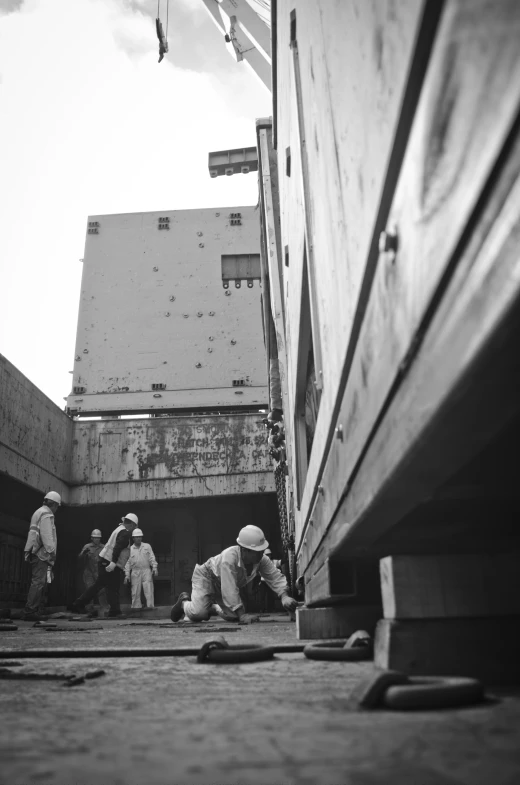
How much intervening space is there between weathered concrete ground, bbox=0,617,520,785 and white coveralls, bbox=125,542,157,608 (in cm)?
1012

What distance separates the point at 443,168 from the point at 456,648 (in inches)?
Result: 46.3

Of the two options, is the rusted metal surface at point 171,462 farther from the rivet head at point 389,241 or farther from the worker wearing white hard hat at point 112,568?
the rivet head at point 389,241

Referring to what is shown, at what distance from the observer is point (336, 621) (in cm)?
303

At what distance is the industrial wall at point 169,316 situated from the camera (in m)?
14.5

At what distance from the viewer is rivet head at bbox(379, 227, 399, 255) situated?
103 cm

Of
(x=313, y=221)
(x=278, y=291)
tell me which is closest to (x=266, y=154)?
(x=278, y=291)

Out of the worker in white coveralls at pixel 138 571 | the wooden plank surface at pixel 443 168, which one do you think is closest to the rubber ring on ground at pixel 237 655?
the wooden plank surface at pixel 443 168

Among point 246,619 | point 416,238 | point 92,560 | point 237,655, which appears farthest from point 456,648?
point 92,560

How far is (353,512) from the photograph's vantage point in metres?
1.66

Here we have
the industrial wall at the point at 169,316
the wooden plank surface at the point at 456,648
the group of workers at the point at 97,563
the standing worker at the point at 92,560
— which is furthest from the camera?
the industrial wall at the point at 169,316

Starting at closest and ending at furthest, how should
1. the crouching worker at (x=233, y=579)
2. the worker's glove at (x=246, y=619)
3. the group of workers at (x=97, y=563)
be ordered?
the worker's glove at (x=246, y=619) → the crouching worker at (x=233, y=579) → the group of workers at (x=97, y=563)

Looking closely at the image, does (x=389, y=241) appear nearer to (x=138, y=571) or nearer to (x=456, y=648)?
(x=456, y=648)

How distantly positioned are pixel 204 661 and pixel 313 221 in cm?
164

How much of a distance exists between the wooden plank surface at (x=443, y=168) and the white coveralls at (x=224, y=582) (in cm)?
548
